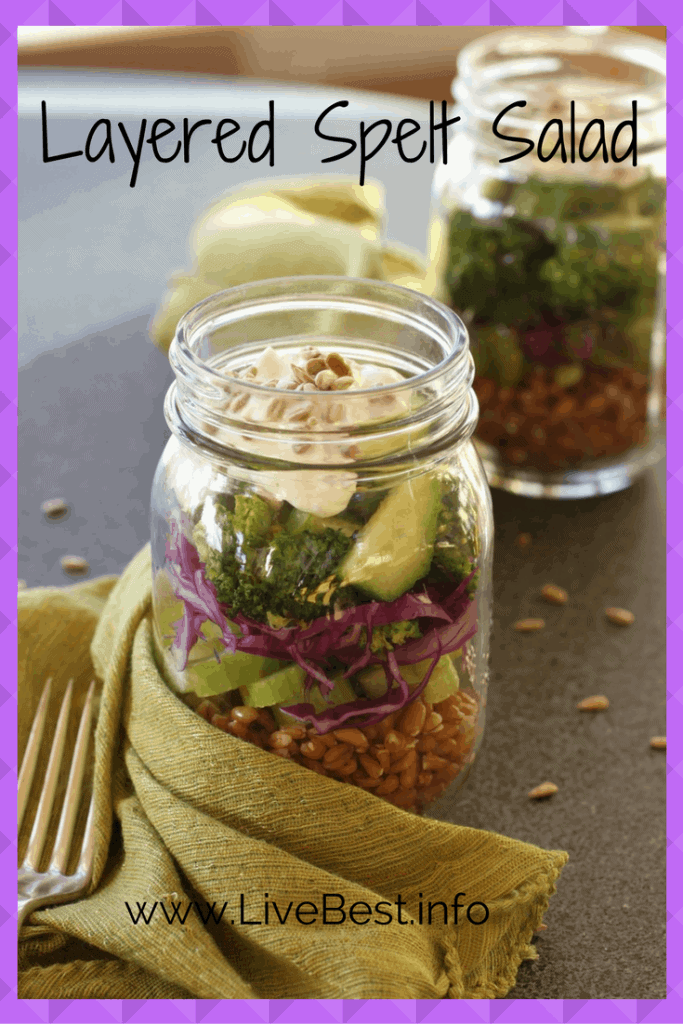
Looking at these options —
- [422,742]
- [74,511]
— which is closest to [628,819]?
[422,742]

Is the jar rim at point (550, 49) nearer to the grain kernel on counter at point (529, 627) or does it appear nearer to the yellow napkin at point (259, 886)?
the grain kernel on counter at point (529, 627)

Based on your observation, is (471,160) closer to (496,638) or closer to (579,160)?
(579,160)

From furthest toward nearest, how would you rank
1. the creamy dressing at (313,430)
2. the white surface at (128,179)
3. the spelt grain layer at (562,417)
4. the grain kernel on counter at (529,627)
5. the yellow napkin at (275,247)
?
the white surface at (128,179)
the yellow napkin at (275,247)
the spelt grain layer at (562,417)
the grain kernel on counter at (529,627)
the creamy dressing at (313,430)

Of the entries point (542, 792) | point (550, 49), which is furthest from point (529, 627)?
point (550, 49)

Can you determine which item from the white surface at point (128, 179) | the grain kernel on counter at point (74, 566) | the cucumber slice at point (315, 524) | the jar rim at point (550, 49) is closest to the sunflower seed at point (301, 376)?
the cucumber slice at point (315, 524)

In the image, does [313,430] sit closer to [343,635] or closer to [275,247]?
[343,635]

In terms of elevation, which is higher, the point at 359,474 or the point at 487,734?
the point at 359,474
